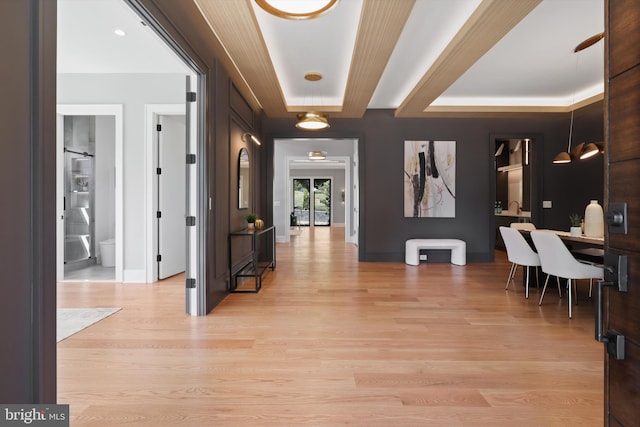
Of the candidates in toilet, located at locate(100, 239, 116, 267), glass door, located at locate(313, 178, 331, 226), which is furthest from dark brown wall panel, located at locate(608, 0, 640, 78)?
glass door, located at locate(313, 178, 331, 226)

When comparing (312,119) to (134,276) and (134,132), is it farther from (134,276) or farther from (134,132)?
(134,276)

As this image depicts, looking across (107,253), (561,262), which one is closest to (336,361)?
(561,262)

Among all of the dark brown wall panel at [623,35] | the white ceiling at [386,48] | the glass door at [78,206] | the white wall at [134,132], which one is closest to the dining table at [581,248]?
the white ceiling at [386,48]

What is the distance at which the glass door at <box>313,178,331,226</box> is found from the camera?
15539 mm

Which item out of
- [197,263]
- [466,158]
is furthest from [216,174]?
[466,158]

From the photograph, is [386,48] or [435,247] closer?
[386,48]

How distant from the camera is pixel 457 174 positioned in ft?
20.7

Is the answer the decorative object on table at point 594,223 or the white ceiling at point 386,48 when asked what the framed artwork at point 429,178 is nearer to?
the white ceiling at point 386,48

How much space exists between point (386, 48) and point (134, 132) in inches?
140

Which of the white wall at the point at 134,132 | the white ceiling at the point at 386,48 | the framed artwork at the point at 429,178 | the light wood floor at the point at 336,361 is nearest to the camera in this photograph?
the light wood floor at the point at 336,361

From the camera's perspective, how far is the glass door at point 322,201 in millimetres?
15539

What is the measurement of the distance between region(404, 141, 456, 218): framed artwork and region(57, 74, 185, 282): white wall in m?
4.12

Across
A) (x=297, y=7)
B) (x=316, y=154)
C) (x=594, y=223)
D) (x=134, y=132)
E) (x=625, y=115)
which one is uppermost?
(x=316, y=154)

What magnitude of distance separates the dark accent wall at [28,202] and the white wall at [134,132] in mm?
3578
